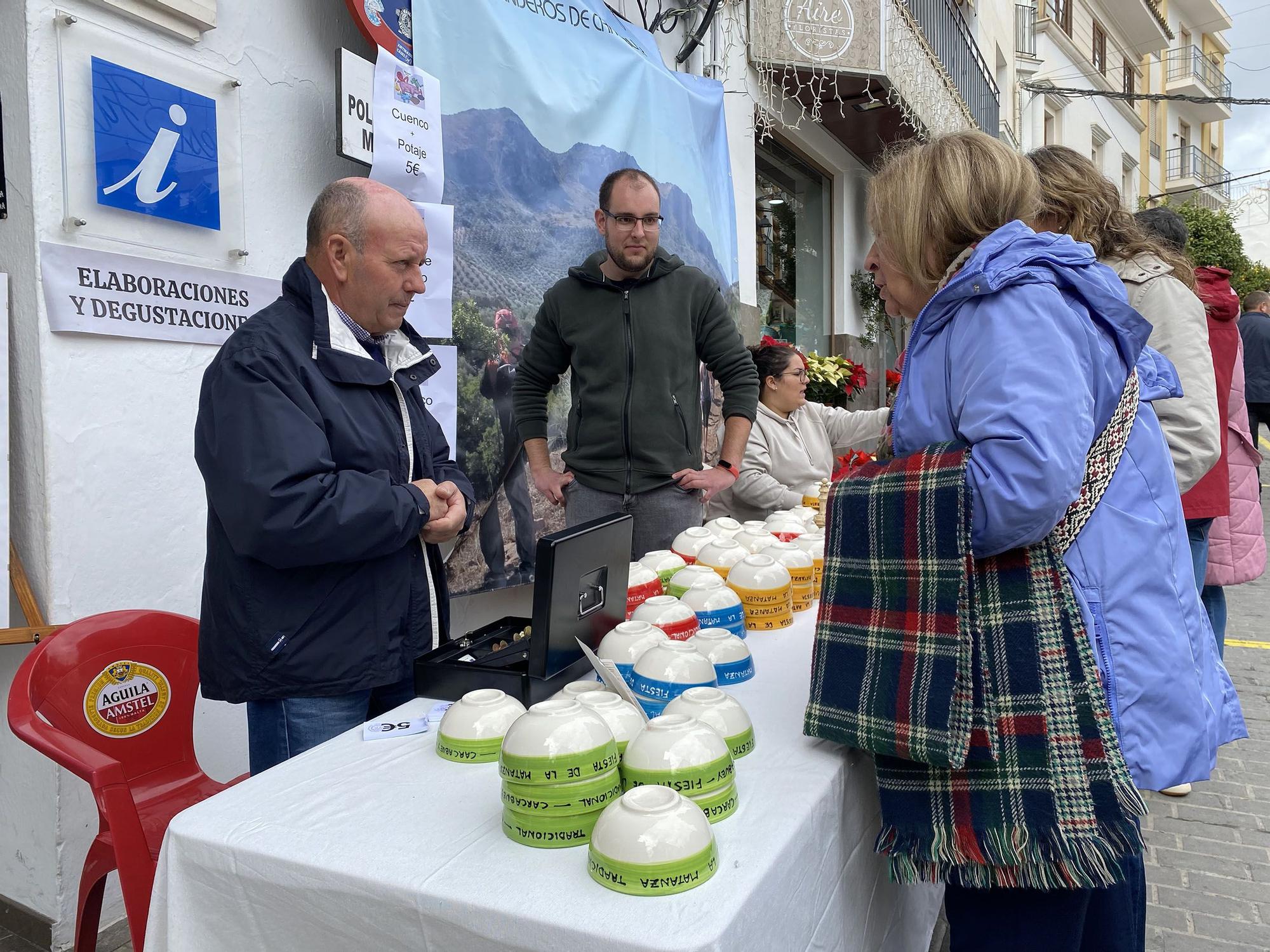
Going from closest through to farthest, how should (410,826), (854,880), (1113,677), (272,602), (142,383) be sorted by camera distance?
(410,826) < (1113,677) < (854,880) < (272,602) < (142,383)

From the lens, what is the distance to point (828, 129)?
26.2 ft

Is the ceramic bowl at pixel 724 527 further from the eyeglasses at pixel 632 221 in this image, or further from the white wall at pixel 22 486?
the white wall at pixel 22 486

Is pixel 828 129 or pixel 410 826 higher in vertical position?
pixel 828 129

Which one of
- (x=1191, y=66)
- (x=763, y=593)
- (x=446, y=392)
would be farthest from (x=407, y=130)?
(x=1191, y=66)

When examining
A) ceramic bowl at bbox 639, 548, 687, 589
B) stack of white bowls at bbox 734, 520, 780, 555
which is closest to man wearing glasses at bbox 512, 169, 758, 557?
stack of white bowls at bbox 734, 520, 780, 555

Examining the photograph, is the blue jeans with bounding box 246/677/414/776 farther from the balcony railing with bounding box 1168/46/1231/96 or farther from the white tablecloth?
the balcony railing with bounding box 1168/46/1231/96

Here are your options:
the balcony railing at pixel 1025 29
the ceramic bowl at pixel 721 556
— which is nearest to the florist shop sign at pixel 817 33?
the ceramic bowl at pixel 721 556

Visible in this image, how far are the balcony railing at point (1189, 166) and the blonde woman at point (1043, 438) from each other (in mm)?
31320

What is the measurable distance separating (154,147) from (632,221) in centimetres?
150

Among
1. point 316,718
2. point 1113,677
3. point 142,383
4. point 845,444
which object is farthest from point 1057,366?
point 845,444

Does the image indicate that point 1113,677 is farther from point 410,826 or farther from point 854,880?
point 410,826

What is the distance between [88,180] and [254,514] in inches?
49.4

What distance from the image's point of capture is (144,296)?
248cm

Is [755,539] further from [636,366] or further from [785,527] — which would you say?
[636,366]
